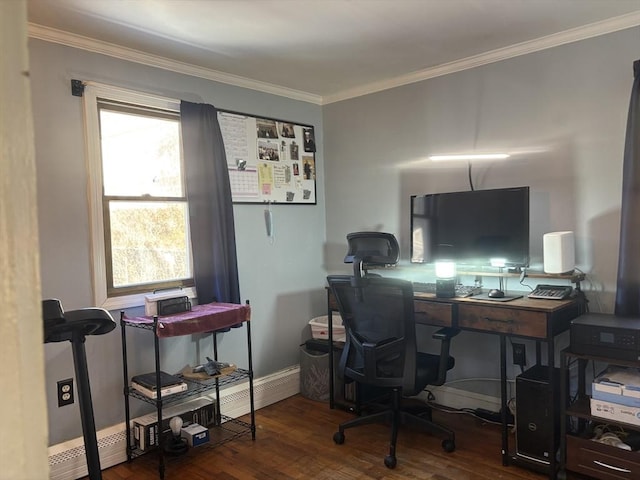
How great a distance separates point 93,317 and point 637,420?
93.2 inches

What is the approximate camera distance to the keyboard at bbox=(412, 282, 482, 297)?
116 inches

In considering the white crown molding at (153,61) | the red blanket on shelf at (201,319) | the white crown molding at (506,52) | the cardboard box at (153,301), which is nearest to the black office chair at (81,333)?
the red blanket on shelf at (201,319)

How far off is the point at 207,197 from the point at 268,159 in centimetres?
70

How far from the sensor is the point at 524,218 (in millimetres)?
2809

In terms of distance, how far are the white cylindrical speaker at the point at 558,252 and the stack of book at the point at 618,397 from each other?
60 cm

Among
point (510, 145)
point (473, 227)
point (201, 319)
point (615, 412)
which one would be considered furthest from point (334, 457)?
point (510, 145)

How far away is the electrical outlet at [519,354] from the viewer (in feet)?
9.68

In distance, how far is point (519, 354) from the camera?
2963mm

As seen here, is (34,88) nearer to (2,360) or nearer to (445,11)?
(445,11)

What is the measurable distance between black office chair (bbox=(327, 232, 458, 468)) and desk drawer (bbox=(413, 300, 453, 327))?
0.06m

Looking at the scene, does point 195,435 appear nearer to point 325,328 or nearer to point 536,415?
point 325,328

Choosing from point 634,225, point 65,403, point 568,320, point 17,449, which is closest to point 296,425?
point 65,403

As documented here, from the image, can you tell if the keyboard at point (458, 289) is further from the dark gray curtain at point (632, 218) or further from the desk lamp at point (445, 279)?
the dark gray curtain at point (632, 218)

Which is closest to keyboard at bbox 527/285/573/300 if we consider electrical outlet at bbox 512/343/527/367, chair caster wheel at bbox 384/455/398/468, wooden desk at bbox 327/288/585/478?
wooden desk at bbox 327/288/585/478
